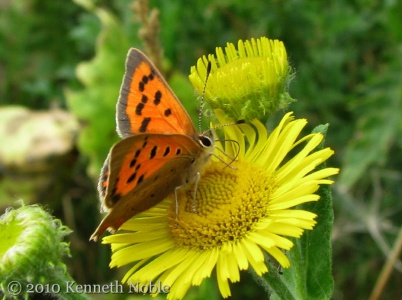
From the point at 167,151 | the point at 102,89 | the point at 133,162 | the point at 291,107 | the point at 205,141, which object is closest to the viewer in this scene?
the point at 133,162

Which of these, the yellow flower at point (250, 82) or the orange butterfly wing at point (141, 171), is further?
the yellow flower at point (250, 82)

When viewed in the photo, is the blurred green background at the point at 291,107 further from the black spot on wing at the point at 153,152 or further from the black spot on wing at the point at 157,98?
the black spot on wing at the point at 153,152

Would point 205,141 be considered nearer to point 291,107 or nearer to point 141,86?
point 141,86

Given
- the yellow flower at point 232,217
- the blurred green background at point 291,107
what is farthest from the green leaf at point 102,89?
the yellow flower at point 232,217

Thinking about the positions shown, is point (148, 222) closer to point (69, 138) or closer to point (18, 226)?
point (18, 226)

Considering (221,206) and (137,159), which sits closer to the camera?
(137,159)

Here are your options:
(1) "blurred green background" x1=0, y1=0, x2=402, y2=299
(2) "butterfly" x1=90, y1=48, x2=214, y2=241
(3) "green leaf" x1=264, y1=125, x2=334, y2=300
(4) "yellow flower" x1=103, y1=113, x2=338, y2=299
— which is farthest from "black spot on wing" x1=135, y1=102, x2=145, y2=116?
(1) "blurred green background" x1=0, y1=0, x2=402, y2=299

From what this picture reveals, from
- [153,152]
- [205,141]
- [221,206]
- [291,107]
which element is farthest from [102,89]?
[153,152]
